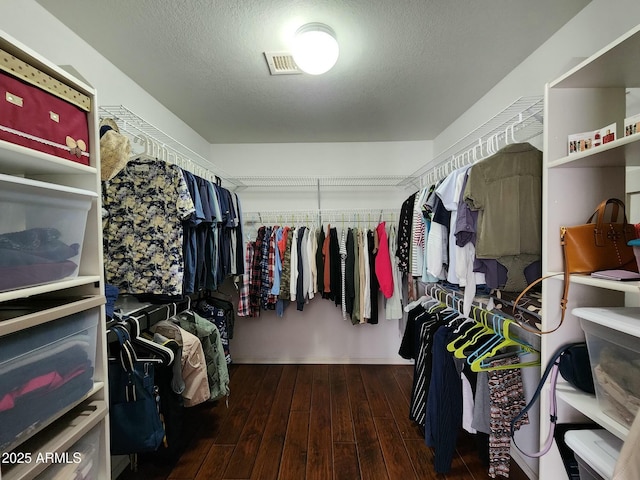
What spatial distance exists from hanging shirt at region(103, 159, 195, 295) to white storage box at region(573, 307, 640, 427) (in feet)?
6.00

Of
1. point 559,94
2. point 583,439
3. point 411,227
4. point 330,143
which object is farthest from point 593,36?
point 330,143

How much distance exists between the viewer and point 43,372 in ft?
2.94

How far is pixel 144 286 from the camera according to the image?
1.58m

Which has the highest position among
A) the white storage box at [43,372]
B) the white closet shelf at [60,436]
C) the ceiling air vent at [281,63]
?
the ceiling air vent at [281,63]

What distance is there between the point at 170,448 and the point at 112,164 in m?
1.57

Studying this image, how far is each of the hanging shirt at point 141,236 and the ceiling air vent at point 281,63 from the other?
93 centimetres

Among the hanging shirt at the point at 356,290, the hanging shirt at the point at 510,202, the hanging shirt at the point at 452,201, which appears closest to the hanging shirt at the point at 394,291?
the hanging shirt at the point at 356,290

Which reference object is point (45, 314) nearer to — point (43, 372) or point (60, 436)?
point (43, 372)

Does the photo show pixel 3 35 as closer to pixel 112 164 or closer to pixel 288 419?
pixel 112 164

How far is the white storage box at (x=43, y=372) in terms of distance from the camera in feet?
2.64

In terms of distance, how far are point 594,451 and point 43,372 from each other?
1.83 meters

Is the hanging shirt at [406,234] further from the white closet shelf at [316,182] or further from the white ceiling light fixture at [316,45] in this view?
the white ceiling light fixture at [316,45]

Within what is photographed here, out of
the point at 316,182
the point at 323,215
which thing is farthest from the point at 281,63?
the point at 323,215

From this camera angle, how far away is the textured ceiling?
4.46 feet
